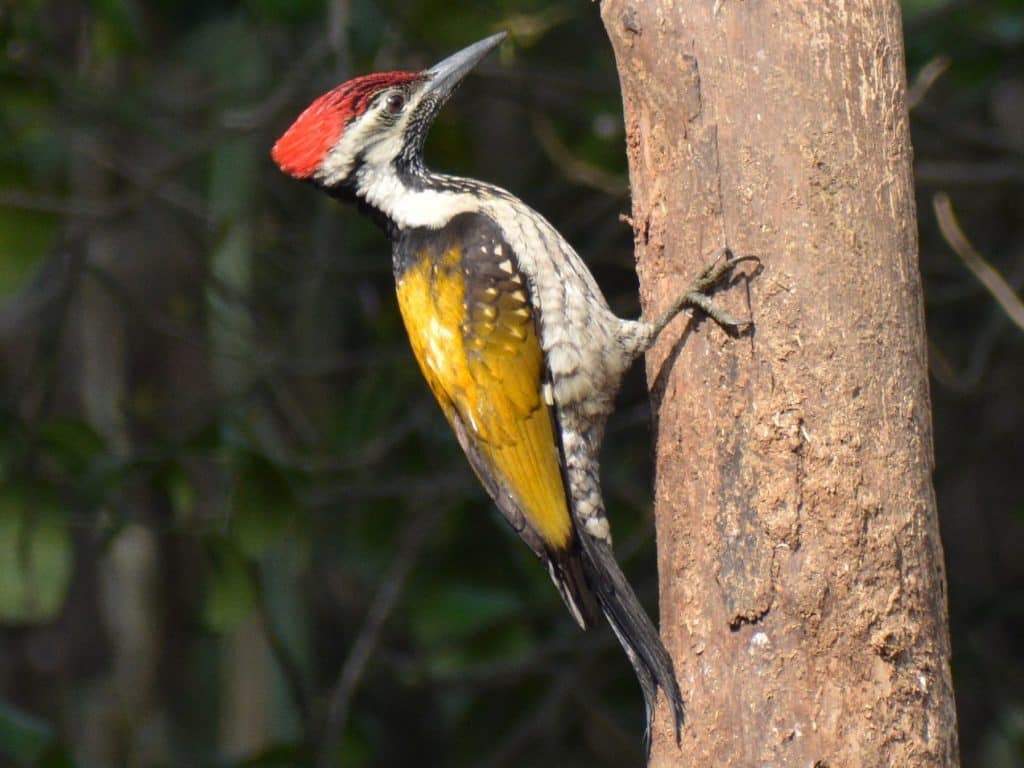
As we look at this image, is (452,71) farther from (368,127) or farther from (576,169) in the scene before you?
(576,169)

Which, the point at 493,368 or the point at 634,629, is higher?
the point at 493,368

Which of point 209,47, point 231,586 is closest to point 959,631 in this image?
point 231,586

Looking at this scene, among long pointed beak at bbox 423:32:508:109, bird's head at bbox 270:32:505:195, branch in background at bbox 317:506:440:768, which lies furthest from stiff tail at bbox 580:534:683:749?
branch in background at bbox 317:506:440:768

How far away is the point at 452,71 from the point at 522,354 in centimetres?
99

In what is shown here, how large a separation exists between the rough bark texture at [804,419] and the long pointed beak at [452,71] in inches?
43.7

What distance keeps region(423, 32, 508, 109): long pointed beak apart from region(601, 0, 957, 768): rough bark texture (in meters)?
1.11

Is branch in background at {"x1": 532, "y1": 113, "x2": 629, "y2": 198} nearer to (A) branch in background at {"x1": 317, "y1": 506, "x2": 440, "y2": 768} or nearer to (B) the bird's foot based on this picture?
(A) branch in background at {"x1": 317, "y1": 506, "x2": 440, "y2": 768}

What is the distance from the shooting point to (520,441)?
3.44m

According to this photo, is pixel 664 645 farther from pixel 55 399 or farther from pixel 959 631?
pixel 55 399

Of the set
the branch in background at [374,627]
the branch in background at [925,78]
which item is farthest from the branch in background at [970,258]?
the branch in background at [374,627]

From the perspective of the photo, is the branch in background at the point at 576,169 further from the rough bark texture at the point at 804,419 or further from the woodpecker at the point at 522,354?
the rough bark texture at the point at 804,419

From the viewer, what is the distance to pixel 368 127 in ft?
12.6

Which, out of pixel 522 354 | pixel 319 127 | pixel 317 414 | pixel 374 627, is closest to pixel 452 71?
pixel 319 127

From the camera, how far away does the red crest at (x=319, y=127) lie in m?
3.75
